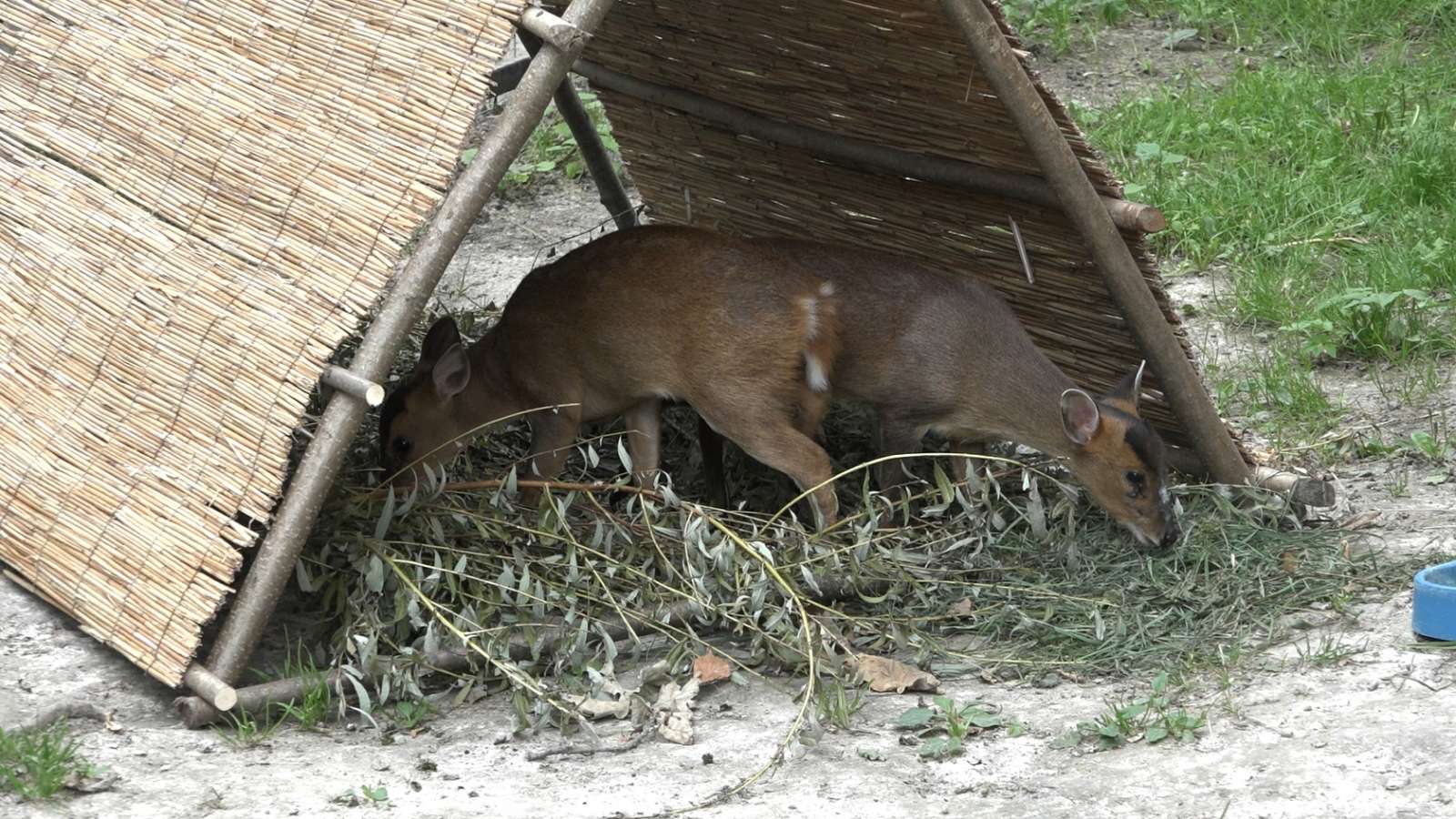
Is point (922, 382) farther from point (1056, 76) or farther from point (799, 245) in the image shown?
point (1056, 76)

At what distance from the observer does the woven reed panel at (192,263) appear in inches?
180

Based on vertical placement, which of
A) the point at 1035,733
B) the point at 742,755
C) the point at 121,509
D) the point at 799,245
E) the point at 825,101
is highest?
the point at 825,101

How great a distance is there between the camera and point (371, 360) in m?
4.58

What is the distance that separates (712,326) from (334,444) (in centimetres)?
157

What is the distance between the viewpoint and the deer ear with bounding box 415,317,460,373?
20.8ft

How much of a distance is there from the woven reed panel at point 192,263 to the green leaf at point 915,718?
163 centimetres

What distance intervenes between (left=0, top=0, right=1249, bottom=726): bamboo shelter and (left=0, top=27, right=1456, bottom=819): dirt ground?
170mm

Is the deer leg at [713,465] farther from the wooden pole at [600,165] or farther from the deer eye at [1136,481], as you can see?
the wooden pole at [600,165]

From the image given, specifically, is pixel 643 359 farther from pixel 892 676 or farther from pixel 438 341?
pixel 892 676

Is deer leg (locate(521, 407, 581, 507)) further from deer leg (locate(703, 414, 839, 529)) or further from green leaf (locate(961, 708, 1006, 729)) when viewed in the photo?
green leaf (locate(961, 708, 1006, 729))

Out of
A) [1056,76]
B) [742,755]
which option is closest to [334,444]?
[742,755]

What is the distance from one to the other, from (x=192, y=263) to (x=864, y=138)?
2369 mm

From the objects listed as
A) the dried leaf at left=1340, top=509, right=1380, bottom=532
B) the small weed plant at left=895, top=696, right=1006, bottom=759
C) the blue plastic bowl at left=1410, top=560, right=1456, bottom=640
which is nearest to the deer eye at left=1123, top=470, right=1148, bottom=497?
the dried leaf at left=1340, top=509, right=1380, bottom=532

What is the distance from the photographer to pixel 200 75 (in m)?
5.21
